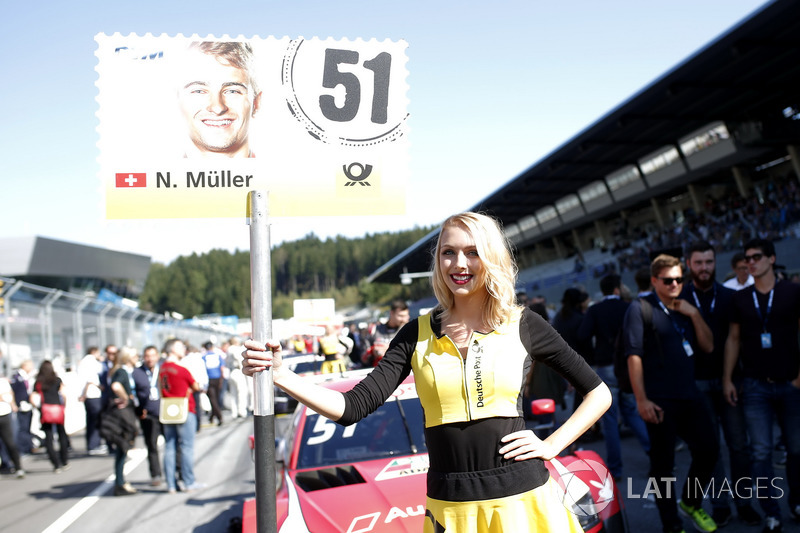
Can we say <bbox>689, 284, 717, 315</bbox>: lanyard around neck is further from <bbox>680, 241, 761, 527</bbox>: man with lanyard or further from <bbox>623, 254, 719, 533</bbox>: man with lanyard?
<bbox>623, 254, 719, 533</bbox>: man with lanyard

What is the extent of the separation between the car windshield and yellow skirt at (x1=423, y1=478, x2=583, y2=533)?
2.30 meters

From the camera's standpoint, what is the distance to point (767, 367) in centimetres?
507

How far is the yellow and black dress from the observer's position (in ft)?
7.69

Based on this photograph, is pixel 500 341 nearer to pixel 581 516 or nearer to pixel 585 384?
pixel 585 384

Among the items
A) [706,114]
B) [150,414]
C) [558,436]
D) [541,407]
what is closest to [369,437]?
[541,407]

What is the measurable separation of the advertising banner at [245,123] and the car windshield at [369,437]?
2.27 meters

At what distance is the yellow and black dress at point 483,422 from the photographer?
7.69 ft

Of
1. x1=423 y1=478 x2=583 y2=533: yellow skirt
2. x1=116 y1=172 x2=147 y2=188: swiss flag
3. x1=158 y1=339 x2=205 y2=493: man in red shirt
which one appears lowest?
x1=158 y1=339 x2=205 y2=493: man in red shirt

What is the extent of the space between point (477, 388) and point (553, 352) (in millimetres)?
309

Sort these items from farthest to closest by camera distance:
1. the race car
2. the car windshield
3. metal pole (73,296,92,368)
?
1. metal pole (73,296,92,368)
2. the car windshield
3. the race car

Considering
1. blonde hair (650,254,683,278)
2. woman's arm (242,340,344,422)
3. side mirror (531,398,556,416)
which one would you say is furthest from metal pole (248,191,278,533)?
blonde hair (650,254,683,278)

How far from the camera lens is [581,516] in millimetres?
3680

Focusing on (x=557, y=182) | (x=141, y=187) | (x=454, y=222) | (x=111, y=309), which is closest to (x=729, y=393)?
(x=454, y=222)

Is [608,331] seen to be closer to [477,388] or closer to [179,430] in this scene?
[179,430]
